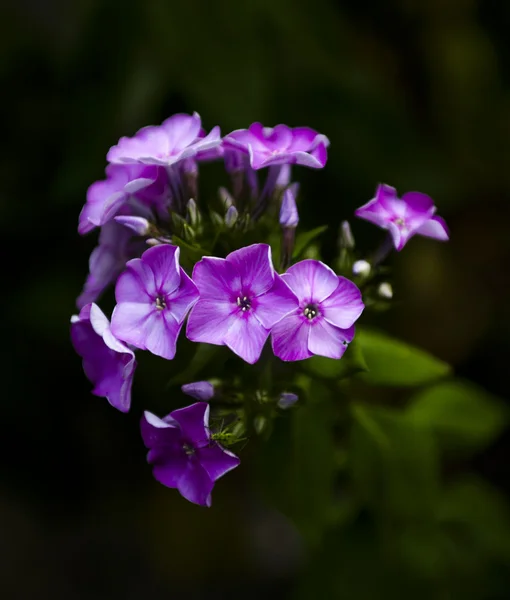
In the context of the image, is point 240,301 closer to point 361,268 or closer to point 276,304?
point 276,304

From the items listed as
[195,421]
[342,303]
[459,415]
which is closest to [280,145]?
[342,303]

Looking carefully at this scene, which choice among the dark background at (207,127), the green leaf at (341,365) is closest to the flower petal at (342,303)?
the green leaf at (341,365)

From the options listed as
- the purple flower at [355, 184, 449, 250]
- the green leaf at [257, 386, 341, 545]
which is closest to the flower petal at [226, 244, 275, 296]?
the purple flower at [355, 184, 449, 250]

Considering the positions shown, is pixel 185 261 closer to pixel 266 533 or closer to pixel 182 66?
pixel 182 66

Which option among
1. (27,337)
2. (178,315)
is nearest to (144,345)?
(178,315)

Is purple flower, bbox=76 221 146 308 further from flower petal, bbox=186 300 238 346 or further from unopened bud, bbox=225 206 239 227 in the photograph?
flower petal, bbox=186 300 238 346
